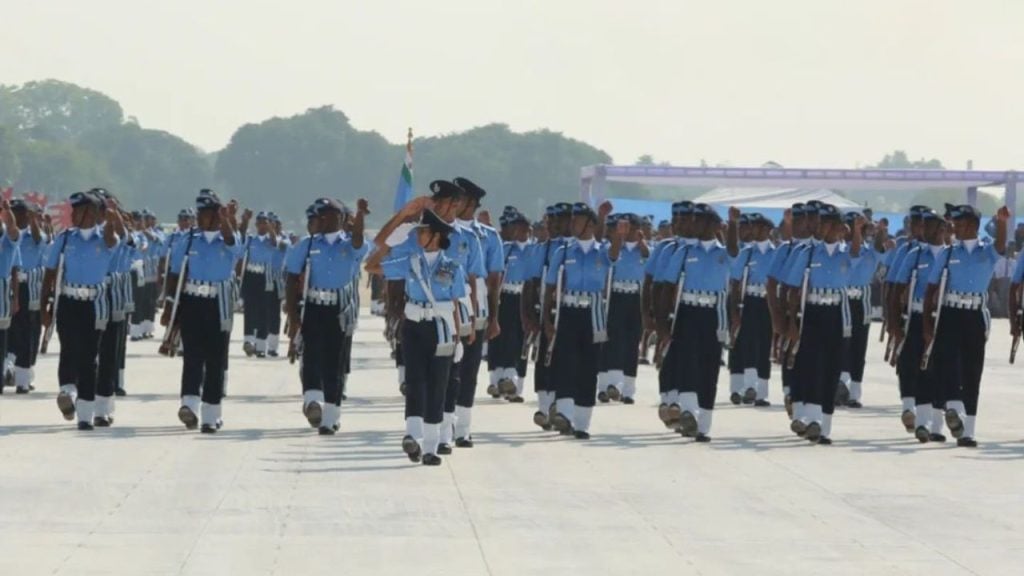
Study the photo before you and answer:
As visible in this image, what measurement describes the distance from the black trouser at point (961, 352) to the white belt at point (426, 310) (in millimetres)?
5098

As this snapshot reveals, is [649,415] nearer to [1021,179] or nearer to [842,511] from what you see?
[842,511]

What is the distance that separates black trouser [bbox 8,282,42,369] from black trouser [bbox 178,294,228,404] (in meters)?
5.00

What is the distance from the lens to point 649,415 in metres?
23.4

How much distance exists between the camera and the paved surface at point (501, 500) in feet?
40.8

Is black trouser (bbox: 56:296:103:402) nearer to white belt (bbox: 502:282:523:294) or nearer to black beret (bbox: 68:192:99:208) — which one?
black beret (bbox: 68:192:99:208)

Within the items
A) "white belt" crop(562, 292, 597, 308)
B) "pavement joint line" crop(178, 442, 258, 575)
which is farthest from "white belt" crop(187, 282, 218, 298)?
"white belt" crop(562, 292, 597, 308)

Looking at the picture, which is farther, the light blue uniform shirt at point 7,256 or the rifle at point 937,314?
the light blue uniform shirt at point 7,256

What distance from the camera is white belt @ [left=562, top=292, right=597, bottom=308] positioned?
66.9ft

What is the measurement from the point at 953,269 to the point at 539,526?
721 centimetres

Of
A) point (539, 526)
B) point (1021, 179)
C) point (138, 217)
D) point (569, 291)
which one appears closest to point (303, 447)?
point (569, 291)

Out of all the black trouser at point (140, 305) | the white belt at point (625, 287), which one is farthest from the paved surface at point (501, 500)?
the black trouser at point (140, 305)

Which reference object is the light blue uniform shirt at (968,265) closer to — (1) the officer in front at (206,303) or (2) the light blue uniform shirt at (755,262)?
(2) the light blue uniform shirt at (755,262)

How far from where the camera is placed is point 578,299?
20.4m

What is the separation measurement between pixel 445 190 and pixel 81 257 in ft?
13.8
